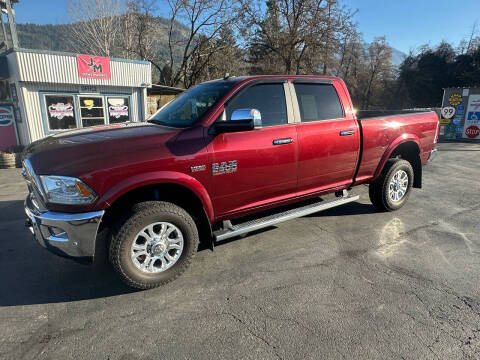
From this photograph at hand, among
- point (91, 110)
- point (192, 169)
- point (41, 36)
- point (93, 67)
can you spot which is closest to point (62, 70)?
point (93, 67)

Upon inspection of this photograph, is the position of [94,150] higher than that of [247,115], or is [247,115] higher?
[247,115]

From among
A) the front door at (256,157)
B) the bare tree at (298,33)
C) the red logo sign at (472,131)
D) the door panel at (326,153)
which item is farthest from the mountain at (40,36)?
the door panel at (326,153)

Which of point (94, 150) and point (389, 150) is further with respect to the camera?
point (389, 150)

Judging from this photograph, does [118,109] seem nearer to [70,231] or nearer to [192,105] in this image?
[192,105]

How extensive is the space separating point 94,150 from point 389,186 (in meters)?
4.25

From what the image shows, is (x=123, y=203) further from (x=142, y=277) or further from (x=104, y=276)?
(x=104, y=276)

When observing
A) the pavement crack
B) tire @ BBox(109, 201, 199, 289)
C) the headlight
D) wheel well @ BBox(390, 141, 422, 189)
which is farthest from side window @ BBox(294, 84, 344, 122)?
the headlight

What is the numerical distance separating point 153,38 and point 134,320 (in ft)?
112

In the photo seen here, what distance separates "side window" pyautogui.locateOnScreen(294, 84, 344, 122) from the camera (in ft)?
12.5

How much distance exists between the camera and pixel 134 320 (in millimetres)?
2578

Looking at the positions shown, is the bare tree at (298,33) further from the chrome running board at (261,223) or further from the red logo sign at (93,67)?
the chrome running board at (261,223)

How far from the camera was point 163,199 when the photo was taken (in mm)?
3096

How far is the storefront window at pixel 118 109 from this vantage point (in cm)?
1283

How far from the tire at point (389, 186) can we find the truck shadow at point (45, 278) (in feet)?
12.7
